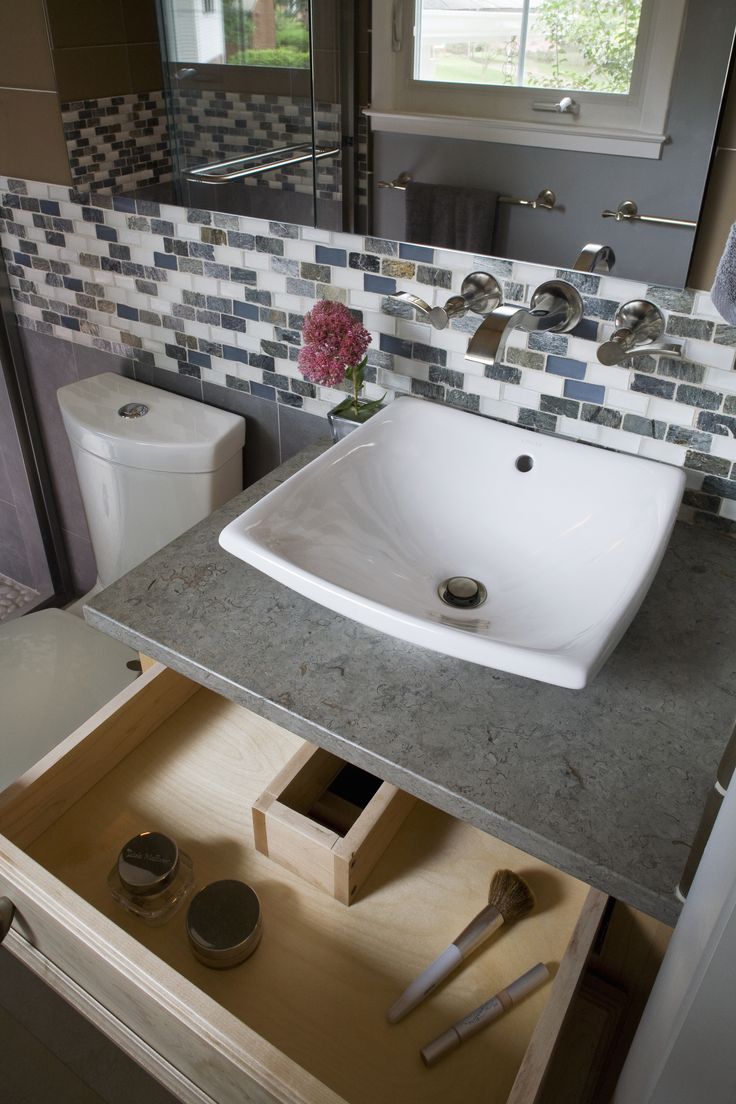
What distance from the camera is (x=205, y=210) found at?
4.71ft

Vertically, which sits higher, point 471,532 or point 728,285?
point 728,285

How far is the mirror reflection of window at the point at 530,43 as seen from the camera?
39.2 inches

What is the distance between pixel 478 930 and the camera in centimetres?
91

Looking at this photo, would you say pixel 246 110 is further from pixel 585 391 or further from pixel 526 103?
pixel 585 391

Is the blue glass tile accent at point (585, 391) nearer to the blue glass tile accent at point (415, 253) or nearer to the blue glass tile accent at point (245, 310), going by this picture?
the blue glass tile accent at point (415, 253)

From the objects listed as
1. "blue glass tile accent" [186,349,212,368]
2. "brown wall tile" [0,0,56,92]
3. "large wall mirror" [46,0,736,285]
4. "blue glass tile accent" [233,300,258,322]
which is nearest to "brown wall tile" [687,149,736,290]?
"large wall mirror" [46,0,736,285]

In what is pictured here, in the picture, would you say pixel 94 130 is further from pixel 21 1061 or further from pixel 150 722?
pixel 21 1061

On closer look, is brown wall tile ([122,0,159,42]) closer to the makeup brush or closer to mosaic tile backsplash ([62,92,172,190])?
mosaic tile backsplash ([62,92,172,190])

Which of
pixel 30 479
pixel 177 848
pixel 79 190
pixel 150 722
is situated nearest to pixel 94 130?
pixel 79 190

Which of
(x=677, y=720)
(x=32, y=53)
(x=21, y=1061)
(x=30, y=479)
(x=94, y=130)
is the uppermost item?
(x=32, y=53)

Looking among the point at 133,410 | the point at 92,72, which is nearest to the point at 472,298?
the point at 133,410

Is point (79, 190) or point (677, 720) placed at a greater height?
point (79, 190)

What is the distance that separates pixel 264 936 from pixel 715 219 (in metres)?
0.99

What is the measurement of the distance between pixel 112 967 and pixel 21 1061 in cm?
54
